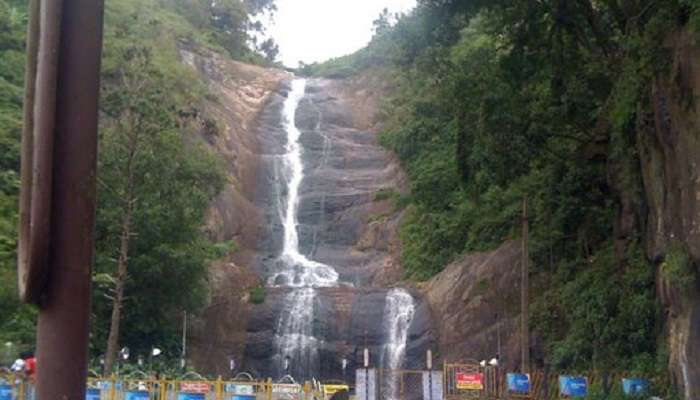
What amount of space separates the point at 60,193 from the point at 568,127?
2707 cm

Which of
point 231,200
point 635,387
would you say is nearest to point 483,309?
point 635,387

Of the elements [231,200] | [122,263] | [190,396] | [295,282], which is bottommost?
[190,396]

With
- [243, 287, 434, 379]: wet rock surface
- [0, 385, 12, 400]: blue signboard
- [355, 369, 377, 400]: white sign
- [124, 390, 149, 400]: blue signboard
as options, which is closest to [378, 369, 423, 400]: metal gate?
[243, 287, 434, 379]: wet rock surface

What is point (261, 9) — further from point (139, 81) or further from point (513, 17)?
point (513, 17)

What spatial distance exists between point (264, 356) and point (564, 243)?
1276cm

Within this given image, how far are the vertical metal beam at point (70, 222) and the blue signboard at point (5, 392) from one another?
1585 centimetres

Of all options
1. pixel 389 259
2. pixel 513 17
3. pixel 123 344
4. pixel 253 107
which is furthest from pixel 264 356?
pixel 253 107

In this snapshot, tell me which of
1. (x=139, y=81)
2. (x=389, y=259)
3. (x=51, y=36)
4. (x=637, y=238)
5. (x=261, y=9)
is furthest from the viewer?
(x=261, y=9)

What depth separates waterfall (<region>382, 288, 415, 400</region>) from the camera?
39.1m

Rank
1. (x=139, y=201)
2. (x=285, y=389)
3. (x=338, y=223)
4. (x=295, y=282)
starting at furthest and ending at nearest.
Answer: (x=338, y=223) < (x=295, y=282) < (x=139, y=201) < (x=285, y=389)

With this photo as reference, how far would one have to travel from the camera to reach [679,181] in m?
20.3

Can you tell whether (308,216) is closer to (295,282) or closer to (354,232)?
(354,232)

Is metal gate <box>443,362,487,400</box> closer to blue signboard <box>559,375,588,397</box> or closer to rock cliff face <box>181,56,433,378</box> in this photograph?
blue signboard <box>559,375,588,397</box>

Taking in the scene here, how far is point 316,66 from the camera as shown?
80.6 m
